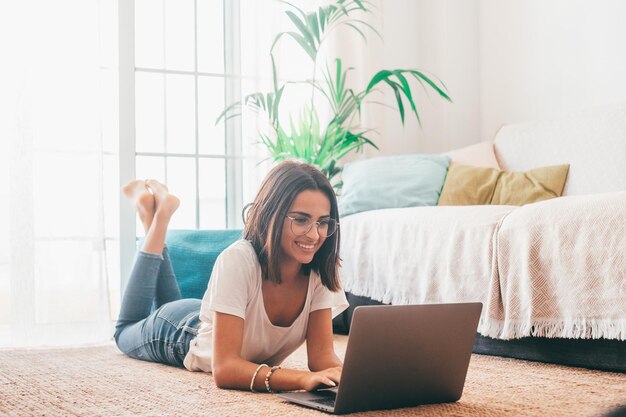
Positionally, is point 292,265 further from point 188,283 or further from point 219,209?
point 219,209

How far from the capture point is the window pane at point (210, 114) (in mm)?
3770

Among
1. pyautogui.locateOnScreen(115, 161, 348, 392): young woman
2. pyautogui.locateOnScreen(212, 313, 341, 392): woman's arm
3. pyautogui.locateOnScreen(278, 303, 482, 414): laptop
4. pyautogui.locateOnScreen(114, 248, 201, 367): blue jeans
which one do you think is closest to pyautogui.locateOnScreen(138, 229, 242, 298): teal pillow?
pyautogui.locateOnScreen(114, 248, 201, 367): blue jeans

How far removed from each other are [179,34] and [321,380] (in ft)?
8.44

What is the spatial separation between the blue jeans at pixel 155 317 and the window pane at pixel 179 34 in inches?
51.8

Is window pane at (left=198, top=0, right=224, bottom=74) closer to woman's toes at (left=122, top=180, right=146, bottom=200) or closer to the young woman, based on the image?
woman's toes at (left=122, top=180, right=146, bottom=200)

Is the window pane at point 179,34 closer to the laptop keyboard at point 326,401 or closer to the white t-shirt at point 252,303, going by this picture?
the white t-shirt at point 252,303

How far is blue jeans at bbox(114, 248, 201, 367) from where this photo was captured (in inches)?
87.4

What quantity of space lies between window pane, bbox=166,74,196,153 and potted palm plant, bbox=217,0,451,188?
17 centimetres

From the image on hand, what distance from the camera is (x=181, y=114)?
373 centimetres

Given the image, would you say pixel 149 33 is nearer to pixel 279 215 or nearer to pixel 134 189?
pixel 134 189

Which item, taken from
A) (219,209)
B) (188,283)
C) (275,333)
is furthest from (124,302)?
(219,209)

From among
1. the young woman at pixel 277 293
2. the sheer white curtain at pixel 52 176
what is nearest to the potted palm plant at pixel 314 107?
the sheer white curtain at pixel 52 176

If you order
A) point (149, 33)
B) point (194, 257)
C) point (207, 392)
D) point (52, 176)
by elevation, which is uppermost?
point (149, 33)

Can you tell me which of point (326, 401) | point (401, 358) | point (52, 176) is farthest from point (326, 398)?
point (52, 176)
